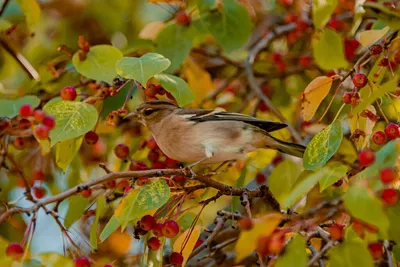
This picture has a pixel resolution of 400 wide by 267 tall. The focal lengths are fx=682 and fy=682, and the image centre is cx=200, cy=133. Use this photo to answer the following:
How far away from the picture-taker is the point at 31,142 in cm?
508

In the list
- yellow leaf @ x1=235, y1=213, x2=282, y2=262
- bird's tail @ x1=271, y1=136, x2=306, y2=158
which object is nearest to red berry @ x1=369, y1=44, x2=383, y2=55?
bird's tail @ x1=271, y1=136, x2=306, y2=158

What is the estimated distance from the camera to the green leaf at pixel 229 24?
4734 mm

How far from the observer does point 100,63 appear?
4.05 metres

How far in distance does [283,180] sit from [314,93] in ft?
2.09

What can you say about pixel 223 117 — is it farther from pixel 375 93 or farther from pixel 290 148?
pixel 375 93

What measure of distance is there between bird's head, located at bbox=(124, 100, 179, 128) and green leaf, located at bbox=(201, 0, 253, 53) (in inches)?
22.9

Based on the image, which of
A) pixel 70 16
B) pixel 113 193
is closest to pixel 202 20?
pixel 113 193

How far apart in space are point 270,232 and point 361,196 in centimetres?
40

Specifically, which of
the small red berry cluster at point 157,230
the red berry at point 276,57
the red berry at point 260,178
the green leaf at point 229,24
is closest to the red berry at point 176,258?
the small red berry cluster at point 157,230

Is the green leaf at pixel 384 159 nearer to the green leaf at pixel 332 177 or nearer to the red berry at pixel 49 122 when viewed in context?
the green leaf at pixel 332 177

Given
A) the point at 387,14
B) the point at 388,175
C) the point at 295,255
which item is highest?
the point at 387,14

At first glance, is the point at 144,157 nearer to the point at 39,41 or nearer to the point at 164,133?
the point at 164,133

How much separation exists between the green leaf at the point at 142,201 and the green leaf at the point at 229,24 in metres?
1.80

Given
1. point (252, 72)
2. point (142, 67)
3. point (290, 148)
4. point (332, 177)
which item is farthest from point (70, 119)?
point (252, 72)
